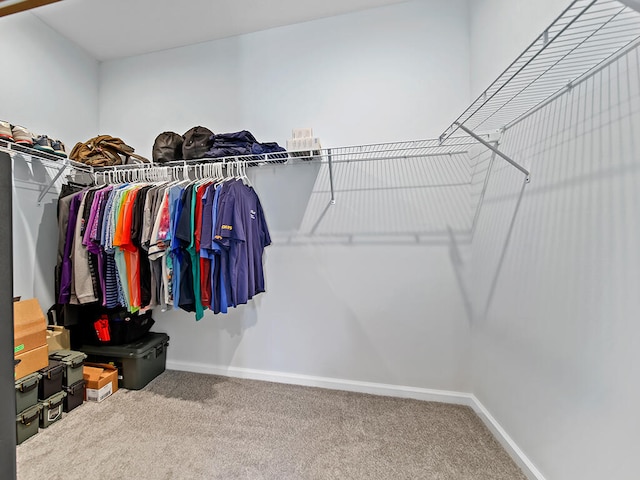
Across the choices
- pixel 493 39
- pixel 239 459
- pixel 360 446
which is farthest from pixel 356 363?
pixel 493 39

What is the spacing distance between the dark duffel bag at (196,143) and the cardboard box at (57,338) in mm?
1548

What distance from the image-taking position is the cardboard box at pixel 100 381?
1929mm

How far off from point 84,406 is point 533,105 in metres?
3.22

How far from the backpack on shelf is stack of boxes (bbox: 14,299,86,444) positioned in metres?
1.06

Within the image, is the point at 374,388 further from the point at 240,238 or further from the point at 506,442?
the point at 240,238

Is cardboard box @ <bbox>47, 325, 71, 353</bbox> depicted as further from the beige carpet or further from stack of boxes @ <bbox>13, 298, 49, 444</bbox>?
the beige carpet

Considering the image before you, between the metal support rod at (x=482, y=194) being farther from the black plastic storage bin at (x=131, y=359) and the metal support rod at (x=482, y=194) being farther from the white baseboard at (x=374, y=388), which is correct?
the black plastic storage bin at (x=131, y=359)

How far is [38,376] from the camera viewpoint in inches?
65.1

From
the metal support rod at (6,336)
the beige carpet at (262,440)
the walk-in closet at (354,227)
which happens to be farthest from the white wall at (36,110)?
the metal support rod at (6,336)

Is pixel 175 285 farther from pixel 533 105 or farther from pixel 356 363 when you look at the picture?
pixel 533 105

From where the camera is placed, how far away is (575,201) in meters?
1.07

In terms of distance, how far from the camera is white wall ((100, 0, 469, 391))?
6.32ft

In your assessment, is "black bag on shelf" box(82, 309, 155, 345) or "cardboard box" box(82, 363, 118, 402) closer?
"cardboard box" box(82, 363, 118, 402)

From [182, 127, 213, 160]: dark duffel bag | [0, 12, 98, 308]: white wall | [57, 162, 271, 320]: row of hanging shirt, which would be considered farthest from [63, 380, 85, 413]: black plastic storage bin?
[182, 127, 213, 160]: dark duffel bag
